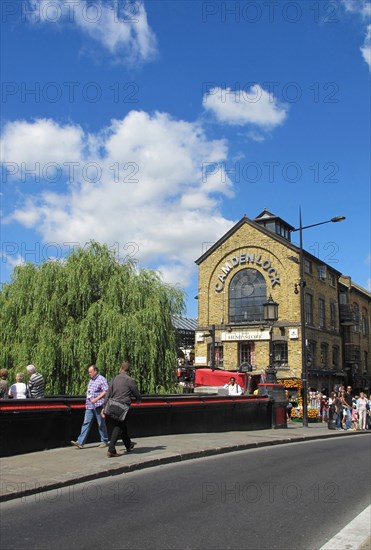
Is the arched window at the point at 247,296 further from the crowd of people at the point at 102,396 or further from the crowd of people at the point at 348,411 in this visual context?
the crowd of people at the point at 102,396

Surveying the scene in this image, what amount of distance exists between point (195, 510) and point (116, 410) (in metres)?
3.49

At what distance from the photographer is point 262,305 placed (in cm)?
3662

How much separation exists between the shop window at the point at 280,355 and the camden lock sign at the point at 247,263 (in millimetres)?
3972

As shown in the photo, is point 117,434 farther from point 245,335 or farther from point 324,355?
point 324,355

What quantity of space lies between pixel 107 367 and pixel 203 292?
20.4 m

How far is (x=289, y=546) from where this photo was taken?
499 centimetres

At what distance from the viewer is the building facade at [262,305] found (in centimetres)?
3519

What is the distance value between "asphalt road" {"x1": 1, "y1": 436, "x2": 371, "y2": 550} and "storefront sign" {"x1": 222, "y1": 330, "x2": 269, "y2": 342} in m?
26.3

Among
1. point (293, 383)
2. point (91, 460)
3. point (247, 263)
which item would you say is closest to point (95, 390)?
point (91, 460)

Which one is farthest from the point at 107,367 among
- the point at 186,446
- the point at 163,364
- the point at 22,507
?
the point at 22,507

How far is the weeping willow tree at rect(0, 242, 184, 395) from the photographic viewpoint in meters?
18.9

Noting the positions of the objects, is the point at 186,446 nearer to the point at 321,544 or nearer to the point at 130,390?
the point at 130,390

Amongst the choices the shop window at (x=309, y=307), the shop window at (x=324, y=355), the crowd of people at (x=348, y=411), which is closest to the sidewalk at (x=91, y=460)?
the crowd of people at (x=348, y=411)

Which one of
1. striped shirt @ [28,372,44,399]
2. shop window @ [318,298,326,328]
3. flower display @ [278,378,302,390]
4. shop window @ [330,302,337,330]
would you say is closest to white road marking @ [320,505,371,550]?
striped shirt @ [28,372,44,399]
